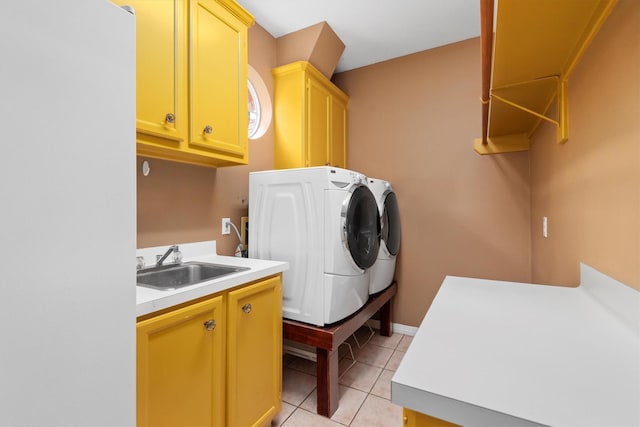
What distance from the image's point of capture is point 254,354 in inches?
60.2

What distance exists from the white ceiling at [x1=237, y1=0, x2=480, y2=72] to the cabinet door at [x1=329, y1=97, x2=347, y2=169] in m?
0.55

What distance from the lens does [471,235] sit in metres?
2.76

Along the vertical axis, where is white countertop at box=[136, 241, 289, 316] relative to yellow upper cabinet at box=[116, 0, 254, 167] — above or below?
below

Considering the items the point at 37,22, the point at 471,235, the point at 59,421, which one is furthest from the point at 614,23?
the point at 471,235

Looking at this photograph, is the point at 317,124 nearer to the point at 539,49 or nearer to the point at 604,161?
the point at 539,49

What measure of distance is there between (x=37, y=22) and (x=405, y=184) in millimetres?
2851

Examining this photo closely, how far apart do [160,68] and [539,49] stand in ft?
5.45

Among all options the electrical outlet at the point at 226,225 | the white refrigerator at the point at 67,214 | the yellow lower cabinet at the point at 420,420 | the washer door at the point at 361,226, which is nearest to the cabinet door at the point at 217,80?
the electrical outlet at the point at 226,225

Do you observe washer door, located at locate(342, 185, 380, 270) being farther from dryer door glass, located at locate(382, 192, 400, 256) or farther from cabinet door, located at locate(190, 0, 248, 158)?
cabinet door, located at locate(190, 0, 248, 158)

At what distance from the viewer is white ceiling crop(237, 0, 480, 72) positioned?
2.27 metres

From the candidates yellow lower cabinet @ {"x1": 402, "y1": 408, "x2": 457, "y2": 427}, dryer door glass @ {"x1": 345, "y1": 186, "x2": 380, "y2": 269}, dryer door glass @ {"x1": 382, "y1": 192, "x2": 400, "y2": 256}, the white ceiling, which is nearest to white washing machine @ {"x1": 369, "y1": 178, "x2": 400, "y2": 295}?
dryer door glass @ {"x1": 382, "y1": 192, "x2": 400, "y2": 256}

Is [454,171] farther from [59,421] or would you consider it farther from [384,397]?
[59,421]

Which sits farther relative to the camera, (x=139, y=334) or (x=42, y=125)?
(x=139, y=334)

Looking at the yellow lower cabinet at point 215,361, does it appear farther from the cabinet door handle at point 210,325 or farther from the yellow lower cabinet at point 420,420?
the yellow lower cabinet at point 420,420
